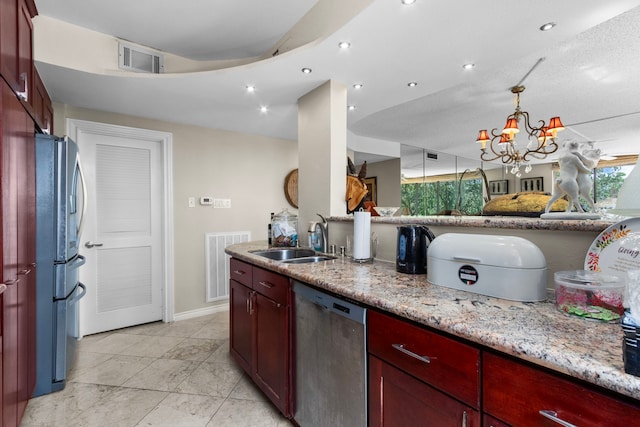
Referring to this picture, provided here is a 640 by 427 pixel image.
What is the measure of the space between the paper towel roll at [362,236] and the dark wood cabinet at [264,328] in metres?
0.51

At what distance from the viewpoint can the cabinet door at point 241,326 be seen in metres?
2.06

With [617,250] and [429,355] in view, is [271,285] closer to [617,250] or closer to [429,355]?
[429,355]

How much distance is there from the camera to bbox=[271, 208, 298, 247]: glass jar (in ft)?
8.43

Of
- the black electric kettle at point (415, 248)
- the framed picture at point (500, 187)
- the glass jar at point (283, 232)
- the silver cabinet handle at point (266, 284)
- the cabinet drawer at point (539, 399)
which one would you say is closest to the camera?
the cabinet drawer at point (539, 399)

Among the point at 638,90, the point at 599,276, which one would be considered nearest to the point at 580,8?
the point at 599,276

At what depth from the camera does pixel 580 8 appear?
5.08 feet

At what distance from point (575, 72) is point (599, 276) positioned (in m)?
2.76

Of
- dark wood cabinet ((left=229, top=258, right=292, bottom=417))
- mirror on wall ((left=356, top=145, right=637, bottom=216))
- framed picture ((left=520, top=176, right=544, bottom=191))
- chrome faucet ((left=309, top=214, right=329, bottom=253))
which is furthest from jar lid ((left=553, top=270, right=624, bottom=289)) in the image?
framed picture ((left=520, top=176, right=544, bottom=191))

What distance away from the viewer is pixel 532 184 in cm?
715

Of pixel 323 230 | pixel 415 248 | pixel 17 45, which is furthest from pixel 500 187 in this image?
pixel 17 45

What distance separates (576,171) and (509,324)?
0.74m

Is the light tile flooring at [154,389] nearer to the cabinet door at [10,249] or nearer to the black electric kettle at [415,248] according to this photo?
the cabinet door at [10,249]

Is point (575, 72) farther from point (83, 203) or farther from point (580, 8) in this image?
point (83, 203)

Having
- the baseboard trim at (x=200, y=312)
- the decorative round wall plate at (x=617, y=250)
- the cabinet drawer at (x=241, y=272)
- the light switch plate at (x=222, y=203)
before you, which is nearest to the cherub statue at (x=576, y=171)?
the decorative round wall plate at (x=617, y=250)
